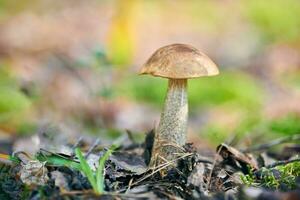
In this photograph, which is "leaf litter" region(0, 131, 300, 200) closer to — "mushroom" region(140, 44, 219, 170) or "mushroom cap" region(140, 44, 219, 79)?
"mushroom" region(140, 44, 219, 170)

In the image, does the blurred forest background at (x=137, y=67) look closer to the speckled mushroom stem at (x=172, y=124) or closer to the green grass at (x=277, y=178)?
the speckled mushroom stem at (x=172, y=124)

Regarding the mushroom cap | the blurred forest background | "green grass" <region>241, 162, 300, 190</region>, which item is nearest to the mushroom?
the mushroom cap

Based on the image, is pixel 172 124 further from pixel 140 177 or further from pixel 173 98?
pixel 140 177

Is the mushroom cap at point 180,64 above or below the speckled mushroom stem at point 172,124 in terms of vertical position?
above

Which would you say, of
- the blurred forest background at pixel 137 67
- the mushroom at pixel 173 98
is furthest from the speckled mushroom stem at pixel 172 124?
the blurred forest background at pixel 137 67

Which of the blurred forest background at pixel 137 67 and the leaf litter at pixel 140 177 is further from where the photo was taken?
the blurred forest background at pixel 137 67

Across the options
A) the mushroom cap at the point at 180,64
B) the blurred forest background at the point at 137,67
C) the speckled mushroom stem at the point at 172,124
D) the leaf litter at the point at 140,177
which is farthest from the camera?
the blurred forest background at the point at 137,67

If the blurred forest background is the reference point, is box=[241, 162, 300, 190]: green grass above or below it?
below

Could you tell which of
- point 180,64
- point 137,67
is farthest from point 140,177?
point 137,67

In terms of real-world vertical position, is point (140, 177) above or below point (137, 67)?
below
